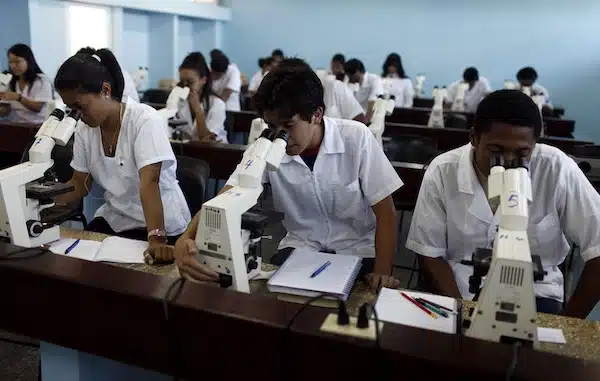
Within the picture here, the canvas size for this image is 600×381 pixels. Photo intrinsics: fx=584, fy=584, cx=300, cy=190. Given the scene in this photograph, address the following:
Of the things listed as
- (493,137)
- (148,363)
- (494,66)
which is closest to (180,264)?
(148,363)

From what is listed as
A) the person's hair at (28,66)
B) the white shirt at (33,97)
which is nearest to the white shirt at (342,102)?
the white shirt at (33,97)

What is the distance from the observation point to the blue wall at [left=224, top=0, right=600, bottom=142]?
8.13m

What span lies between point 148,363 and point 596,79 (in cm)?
860

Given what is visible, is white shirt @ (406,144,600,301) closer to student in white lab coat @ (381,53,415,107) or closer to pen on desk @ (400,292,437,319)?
pen on desk @ (400,292,437,319)

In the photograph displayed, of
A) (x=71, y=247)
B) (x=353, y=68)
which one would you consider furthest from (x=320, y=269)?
(x=353, y=68)

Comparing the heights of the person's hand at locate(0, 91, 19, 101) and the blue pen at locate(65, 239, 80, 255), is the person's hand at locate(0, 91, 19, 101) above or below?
above

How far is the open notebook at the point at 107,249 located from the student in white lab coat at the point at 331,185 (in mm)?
428

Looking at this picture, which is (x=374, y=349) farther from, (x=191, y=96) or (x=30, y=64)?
(x=30, y=64)

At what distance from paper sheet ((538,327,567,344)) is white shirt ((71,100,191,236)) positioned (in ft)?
3.83

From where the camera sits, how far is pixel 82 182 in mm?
1946

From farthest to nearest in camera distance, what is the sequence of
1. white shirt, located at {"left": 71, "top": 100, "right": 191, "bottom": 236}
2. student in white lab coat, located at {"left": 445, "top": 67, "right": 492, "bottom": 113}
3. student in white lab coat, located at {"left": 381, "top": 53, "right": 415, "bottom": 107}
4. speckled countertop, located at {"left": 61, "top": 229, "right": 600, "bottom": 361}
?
student in white lab coat, located at {"left": 445, "top": 67, "right": 492, "bottom": 113} < student in white lab coat, located at {"left": 381, "top": 53, "right": 415, "bottom": 107} < white shirt, located at {"left": 71, "top": 100, "right": 191, "bottom": 236} < speckled countertop, located at {"left": 61, "top": 229, "right": 600, "bottom": 361}

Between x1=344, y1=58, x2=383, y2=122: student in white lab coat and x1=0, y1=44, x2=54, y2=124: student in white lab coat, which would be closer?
x1=0, y1=44, x2=54, y2=124: student in white lab coat

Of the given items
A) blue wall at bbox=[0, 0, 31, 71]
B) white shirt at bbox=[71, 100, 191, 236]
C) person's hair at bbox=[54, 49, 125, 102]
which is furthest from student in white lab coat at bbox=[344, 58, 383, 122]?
person's hair at bbox=[54, 49, 125, 102]

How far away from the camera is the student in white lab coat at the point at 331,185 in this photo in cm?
154
